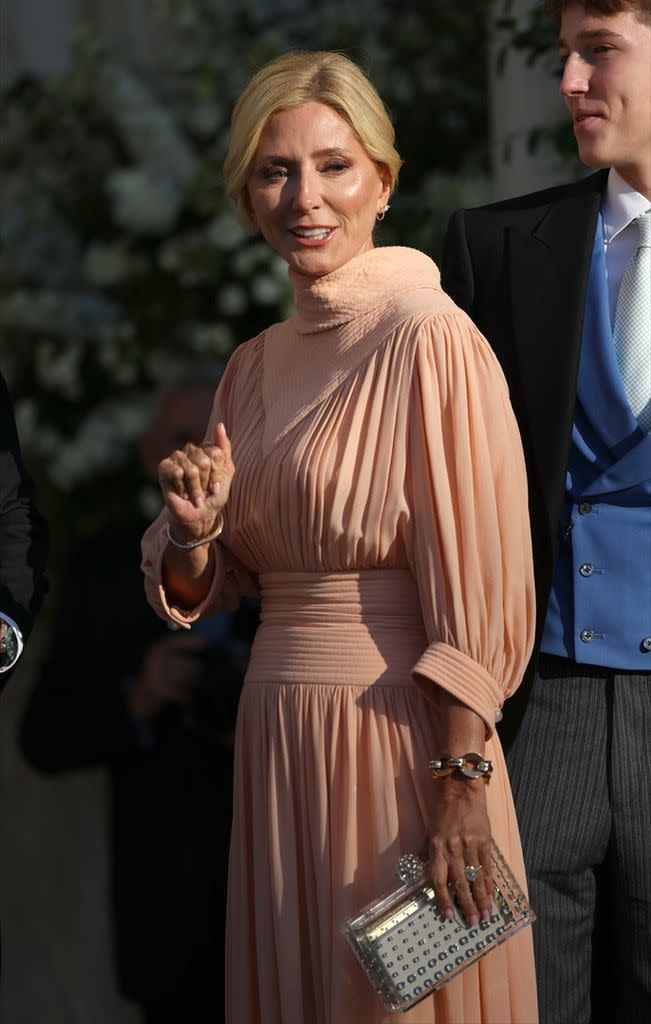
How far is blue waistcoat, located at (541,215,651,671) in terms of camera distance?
3.14 m

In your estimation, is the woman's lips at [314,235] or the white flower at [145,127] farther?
the white flower at [145,127]

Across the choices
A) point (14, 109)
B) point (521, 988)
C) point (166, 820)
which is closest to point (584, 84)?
point (521, 988)

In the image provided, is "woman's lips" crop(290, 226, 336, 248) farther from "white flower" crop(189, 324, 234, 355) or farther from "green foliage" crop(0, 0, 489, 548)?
"white flower" crop(189, 324, 234, 355)

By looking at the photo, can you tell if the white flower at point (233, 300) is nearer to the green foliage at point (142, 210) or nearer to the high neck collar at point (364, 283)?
the green foliage at point (142, 210)

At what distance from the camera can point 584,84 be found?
3.20 meters

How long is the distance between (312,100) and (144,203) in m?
2.41

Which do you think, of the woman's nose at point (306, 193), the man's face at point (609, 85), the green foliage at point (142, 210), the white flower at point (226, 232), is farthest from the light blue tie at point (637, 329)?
the white flower at point (226, 232)

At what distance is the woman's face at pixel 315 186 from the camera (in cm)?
313

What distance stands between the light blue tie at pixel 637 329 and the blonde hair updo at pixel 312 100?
A: 1.42ft

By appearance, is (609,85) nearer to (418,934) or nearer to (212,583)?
(212,583)

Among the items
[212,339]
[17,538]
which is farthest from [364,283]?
[212,339]

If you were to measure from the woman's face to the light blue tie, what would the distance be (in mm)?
443

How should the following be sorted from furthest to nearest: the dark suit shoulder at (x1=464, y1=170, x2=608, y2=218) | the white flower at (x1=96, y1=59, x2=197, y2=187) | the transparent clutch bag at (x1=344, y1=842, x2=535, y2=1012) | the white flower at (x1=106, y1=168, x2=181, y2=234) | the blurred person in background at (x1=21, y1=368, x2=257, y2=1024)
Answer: the white flower at (x1=96, y1=59, x2=197, y2=187)
the white flower at (x1=106, y1=168, x2=181, y2=234)
the blurred person in background at (x1=21, y1=368, x2=257, y2=1024)
the dark suit shoulder at (x1=464, y1=170, x2=608, y2=218)
the transparent clutch bag at (x1=344, y1=842, x2=535, y2=1012)

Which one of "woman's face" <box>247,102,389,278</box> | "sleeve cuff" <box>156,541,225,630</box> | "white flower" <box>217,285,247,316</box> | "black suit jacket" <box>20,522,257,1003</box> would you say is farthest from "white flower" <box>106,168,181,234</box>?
"sleeve cuff" <box>156,541,225,630</box>
